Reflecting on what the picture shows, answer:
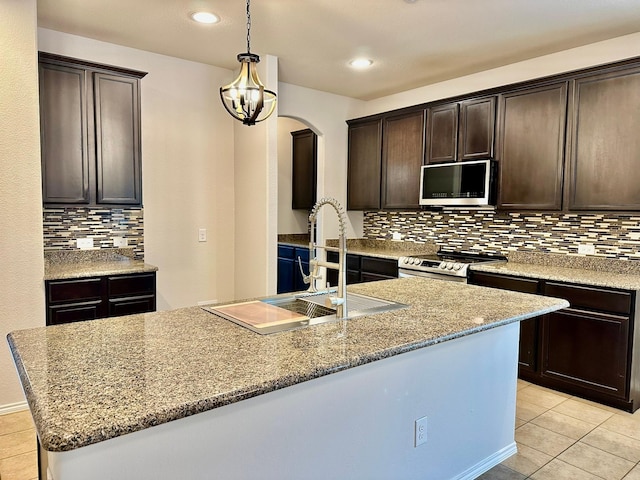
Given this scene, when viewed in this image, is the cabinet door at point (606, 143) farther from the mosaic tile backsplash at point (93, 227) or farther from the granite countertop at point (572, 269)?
the mosaic tile backsplash at point (93, 227)

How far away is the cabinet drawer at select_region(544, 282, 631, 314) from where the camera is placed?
2.90 m

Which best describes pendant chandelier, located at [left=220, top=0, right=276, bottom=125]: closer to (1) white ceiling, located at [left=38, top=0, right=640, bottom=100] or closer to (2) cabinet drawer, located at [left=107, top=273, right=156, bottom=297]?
(1) white ceiling, located at [left=38, top=0, right=640, bottom=100]

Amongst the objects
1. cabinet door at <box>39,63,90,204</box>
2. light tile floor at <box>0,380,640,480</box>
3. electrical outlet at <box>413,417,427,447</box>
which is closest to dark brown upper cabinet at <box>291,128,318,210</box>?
cabinet door at <box>39,63,90,204</box>

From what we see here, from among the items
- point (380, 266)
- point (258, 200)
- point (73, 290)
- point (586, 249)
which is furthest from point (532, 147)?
point (73, 290)

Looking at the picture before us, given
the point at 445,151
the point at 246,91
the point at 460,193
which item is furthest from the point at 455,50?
→ the point at 246,91

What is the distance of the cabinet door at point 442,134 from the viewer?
13.7 ft

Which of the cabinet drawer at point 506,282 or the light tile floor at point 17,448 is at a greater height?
the cabinet drawer at point 506,282

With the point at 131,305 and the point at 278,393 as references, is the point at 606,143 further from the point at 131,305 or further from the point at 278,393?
the point at 131,305

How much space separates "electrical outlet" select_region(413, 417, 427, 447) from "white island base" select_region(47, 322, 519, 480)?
0.02m

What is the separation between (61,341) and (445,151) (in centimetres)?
366

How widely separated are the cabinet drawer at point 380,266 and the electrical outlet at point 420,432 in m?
2.50

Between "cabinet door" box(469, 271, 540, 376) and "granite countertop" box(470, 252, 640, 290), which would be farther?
"cabinet door" box(469, 271, 540, 376)

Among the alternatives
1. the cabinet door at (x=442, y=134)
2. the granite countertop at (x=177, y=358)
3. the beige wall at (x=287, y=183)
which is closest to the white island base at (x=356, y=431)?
the granite countertop at (x=177, y=358)

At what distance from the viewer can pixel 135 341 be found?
5.07ft
